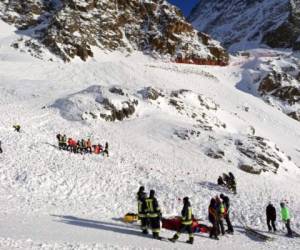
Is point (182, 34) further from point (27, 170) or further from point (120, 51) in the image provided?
point (27, 170)

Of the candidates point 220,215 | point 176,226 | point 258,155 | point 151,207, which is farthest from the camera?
point 258,155

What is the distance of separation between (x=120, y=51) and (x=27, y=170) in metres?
60.4

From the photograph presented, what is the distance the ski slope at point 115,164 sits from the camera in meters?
18.2

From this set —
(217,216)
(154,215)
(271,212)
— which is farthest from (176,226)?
(271,212)

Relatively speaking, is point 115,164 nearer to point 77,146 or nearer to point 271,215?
point 77,146

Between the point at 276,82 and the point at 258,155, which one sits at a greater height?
the point at 276,82

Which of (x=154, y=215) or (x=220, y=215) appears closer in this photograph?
(x=154, y=215)

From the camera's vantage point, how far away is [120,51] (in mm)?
83188

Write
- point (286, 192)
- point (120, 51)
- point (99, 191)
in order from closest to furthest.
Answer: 1. point (99, 191)
2. point (286, 192)
3. point (120, 51)

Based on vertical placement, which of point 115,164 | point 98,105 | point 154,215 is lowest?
point 154,215

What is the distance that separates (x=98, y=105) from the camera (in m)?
43.8

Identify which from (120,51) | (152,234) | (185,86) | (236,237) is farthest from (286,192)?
(120,51)

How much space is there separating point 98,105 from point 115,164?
14.2 m

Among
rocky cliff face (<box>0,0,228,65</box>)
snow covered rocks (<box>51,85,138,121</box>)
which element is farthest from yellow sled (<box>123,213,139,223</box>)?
rocky cliff face (<box>0,0,228,65</box>)
